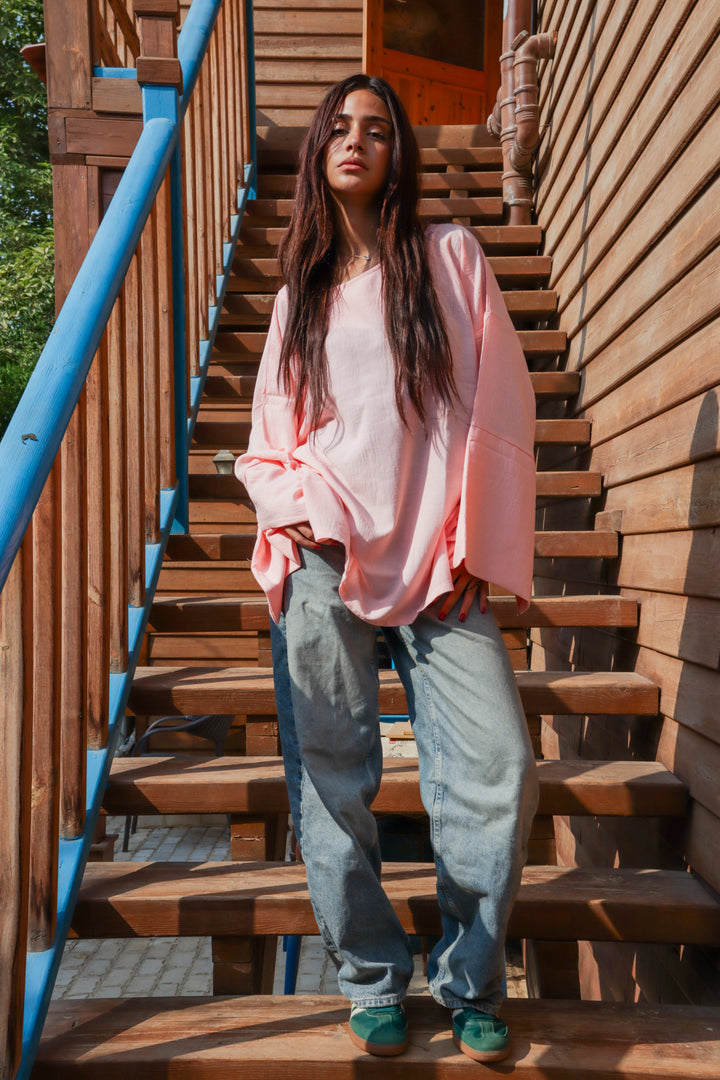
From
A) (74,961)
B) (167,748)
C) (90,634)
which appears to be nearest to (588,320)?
(90,634)

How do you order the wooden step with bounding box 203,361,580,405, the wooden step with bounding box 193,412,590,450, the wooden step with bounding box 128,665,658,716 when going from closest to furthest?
1. the wooden step with bounding box 128,665,658,716
2. the wooden step with bounding box 193,412,590,450
3. the wooden step with bounding box 203,361,580,405

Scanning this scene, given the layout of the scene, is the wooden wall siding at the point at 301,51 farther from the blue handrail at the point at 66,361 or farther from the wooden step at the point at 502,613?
the wooden step at the point at 502,613

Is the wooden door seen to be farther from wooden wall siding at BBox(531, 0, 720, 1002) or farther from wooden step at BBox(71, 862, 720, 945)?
wooden step at BBox(71, 862, 720, 945)

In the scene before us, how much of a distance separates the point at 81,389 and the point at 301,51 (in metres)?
5.42

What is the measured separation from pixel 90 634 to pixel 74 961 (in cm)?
347

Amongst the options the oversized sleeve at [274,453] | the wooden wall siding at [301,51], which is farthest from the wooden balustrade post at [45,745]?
the wooden wall siding at [301,51]

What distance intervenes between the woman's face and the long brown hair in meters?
0.01

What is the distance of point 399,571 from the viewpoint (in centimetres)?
135

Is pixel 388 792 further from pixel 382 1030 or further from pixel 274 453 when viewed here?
pixel 274 453

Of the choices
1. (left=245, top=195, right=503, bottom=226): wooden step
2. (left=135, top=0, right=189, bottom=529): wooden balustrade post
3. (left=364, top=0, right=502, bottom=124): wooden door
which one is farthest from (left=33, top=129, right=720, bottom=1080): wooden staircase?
(left=364, top=0, right=502, bottom=124): wooden door

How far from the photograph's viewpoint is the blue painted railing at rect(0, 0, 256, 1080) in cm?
134

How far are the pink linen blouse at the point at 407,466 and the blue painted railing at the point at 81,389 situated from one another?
1.11ft

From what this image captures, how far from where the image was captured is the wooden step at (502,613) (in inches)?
87.6

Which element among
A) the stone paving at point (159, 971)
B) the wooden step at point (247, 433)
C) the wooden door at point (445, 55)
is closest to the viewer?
the wooden step at point (247, 433)
